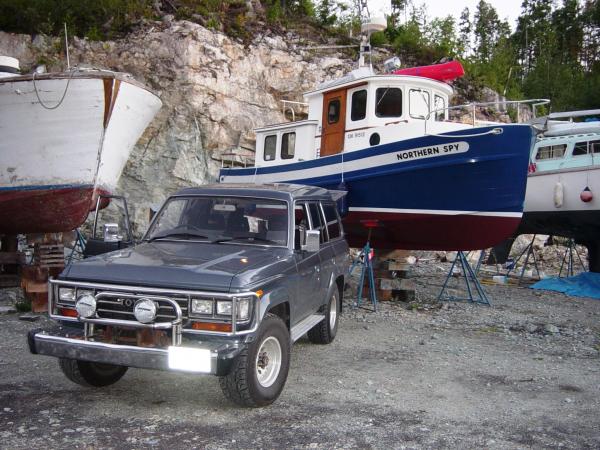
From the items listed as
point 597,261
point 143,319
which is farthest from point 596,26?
point 143,319

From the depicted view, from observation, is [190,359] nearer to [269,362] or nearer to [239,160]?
[269,362]

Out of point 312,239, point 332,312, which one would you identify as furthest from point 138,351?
point 332,312

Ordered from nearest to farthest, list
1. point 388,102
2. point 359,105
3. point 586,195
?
1. point 388,102
2. point 359,105
3. point 586,195

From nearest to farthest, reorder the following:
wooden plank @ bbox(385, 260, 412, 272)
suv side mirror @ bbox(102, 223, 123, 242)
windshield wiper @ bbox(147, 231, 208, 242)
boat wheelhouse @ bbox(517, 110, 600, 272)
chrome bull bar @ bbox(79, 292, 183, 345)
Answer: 1. chrome bull bar @ bbox(79, 292, 183, 345)
2. windshield wiper @ bbox(147, 231, 208, 242)
3. suv side mirror @ bbox(102, 223, 123, 242)
4. wooden plank @ bbox(385, 260, 412, 272)
5. boat wheelhouse @ bbox(517, 110, 600, 272)

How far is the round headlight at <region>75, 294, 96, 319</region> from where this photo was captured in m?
4.39

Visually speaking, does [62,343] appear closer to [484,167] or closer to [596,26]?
[484,167]

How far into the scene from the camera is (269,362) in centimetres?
484

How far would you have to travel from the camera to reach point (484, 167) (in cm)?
940

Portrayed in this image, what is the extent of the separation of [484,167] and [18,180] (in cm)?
858

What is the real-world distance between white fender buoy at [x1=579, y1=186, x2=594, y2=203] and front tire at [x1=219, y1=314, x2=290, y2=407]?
38.7 feet

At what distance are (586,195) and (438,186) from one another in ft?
21.0

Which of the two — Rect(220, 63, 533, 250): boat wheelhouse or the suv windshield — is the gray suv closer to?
the suv windshield

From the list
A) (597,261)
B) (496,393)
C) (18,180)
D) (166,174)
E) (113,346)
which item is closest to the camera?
(113,346)

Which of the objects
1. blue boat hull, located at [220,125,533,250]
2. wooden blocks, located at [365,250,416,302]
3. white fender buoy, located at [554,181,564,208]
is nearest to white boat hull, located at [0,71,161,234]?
blue boat hull, located at [220,125,533,250]
